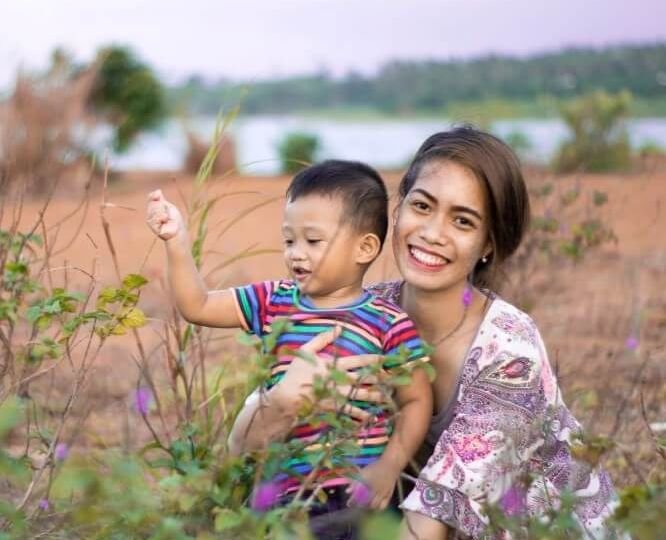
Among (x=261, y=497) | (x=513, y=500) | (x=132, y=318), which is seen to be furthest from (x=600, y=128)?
(x=261, y=497)

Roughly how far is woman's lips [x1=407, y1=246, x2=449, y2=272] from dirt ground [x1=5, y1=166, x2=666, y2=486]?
1.23 feet

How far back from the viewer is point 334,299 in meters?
2.69

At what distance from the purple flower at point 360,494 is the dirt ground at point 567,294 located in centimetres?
64

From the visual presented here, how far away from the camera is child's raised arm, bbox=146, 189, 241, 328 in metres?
2.53

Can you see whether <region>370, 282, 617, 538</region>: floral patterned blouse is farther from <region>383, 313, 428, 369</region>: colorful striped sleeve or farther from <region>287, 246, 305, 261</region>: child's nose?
<region>287, 246, 305, 261</region>: child's nose

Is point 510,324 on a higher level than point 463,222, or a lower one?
lower

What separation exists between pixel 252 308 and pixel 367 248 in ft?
0.92

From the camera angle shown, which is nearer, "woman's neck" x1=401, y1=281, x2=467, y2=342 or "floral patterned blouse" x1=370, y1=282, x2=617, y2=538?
"floral patterned blouse" x1=370, y1=282, x2=617, y2=538

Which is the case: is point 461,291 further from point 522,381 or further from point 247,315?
point 247,315

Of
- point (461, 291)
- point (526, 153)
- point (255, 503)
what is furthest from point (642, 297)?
point (255, 503)

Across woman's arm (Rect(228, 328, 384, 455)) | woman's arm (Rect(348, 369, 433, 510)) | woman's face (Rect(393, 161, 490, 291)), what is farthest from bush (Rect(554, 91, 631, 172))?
woman's arm (Rect(228, 328, 384, 455))

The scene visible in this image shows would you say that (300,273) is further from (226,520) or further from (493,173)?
(226,520)

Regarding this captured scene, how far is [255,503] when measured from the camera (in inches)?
77.3

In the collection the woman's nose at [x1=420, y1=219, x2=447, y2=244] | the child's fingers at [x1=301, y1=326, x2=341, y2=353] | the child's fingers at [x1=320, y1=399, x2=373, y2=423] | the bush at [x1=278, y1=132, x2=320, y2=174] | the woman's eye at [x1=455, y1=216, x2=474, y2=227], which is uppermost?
the woman's eye at [x1=455, y1=216, x2=474, y2=227]
